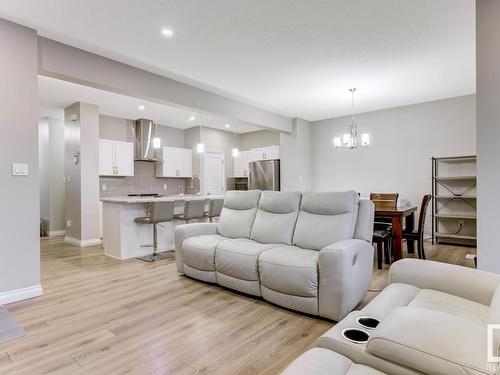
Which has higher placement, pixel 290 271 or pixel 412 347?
pixel 412 347

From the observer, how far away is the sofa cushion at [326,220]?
2.82 m

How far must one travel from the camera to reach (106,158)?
6.23 m

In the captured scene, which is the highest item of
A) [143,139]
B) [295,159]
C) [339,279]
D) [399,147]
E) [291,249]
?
[143,139]

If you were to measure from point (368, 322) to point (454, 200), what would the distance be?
5328 millimetres

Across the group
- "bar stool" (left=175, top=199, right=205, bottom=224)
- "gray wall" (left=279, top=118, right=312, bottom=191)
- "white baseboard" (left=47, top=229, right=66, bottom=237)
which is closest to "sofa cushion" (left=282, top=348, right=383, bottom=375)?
"bar stool" (left=175, top=199, right=205, bottom=224)

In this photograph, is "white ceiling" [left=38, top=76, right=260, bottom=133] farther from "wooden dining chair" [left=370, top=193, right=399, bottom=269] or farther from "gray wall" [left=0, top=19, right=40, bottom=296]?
"wooden dining chair" [left=370, top=193, right=399, bottom=269]

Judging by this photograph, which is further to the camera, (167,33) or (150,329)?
(167,33)

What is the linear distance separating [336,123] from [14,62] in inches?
231

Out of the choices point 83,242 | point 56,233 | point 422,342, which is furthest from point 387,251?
point 56,233

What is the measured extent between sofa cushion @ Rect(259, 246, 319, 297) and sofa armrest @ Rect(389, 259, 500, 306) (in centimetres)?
62

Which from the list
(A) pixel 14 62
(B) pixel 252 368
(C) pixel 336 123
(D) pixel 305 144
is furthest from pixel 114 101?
(B) pixel 252 368

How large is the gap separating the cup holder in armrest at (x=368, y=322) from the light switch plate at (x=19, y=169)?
3.25 metres

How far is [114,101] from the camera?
5.50 metres

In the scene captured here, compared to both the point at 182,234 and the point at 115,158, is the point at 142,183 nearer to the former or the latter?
the point at 115,158
